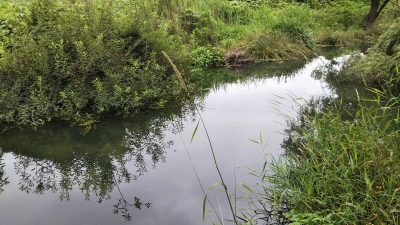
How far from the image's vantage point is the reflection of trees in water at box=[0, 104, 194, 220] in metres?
5.12

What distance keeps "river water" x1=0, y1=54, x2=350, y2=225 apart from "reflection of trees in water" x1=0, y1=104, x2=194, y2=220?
13 millimetres

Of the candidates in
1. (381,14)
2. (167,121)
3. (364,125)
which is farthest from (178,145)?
(381,14)

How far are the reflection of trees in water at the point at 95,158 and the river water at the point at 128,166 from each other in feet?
0.04

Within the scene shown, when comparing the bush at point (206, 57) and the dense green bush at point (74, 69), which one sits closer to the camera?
the dense green bush at point (74, 69)

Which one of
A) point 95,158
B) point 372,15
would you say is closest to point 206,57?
point 95,158

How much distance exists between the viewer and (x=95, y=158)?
5.98 meters

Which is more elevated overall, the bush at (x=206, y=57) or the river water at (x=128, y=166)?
the bush at (x=206, y=57)

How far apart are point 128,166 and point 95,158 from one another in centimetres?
62

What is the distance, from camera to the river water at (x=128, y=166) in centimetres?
452

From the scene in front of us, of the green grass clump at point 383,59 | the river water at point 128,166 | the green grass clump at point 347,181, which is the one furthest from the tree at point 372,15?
the green grass clump at point 347,181

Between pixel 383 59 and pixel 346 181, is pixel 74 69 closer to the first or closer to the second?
pixel 346 181

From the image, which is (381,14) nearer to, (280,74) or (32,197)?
(280,74)

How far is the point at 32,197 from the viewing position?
4945mm

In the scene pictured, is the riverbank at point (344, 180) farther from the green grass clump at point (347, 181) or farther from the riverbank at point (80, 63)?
the riverbank at point (80, 63)
